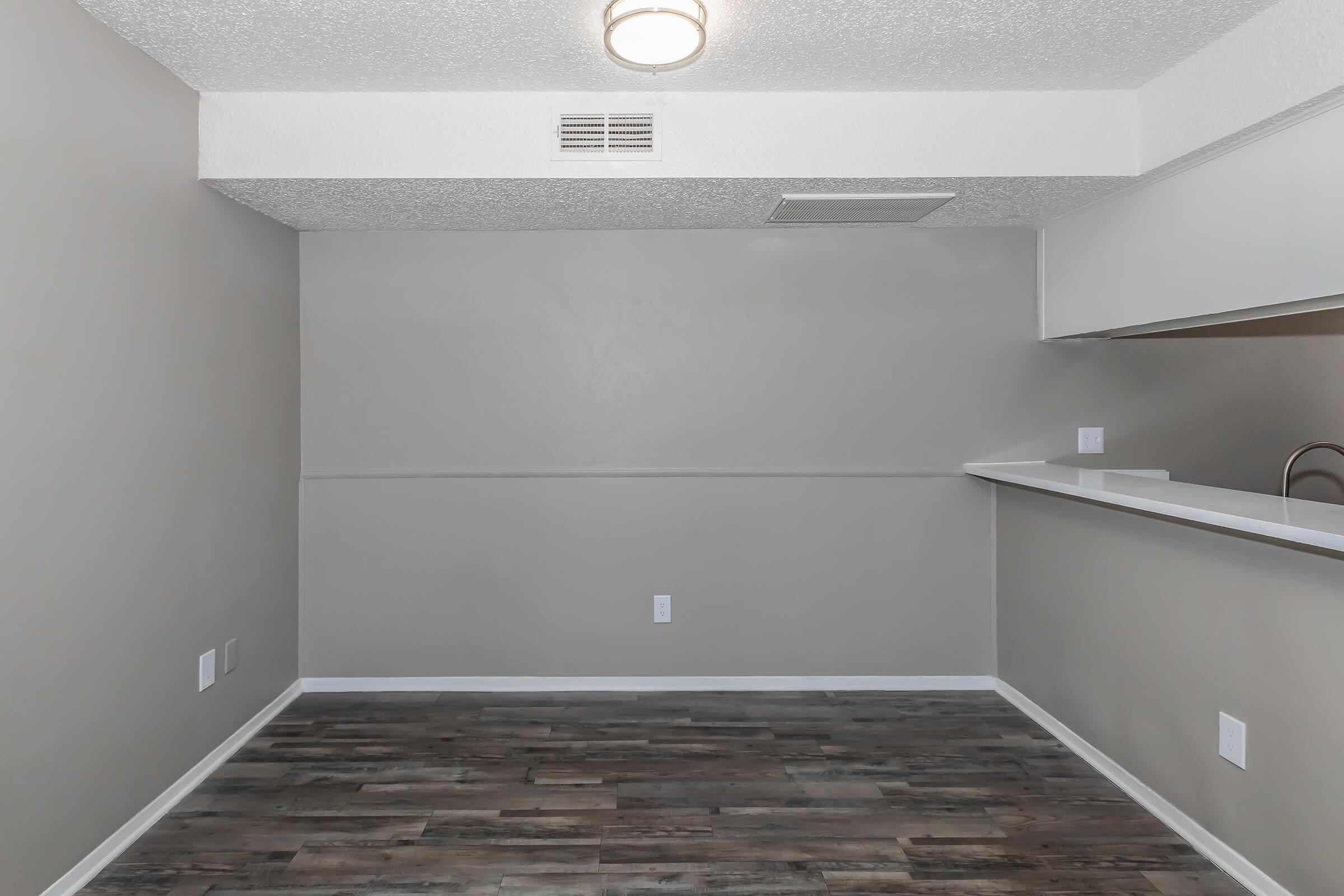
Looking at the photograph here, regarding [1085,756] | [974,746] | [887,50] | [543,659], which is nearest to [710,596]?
[543,659]

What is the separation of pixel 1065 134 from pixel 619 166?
1507 mm

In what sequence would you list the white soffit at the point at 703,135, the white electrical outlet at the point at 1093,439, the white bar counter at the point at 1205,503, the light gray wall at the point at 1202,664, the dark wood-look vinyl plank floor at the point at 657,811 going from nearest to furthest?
the white bar counter at the point at 1205,503, the light gray wall at the point at 1202,664, the dark wood-look vinyl plank floor at the point at 657,811, the white soffit at the point at 703,135, the white electrical outlet at the point at 1093,439

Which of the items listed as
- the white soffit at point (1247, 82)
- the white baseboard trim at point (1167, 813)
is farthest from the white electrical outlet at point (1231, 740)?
the white soffit at point (1247, 82)

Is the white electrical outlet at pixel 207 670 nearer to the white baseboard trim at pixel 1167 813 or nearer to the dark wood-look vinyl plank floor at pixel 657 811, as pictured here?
the dark wood-look vinyl plank floor at pixel 657 811

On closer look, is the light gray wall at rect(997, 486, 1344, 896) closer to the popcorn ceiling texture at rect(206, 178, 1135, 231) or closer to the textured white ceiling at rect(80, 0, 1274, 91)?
the popcorn ceiling texture at rect(206, 178, 1135, 231)

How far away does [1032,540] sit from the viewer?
10.5 feet

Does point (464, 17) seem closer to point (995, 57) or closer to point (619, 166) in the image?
point (619, 166)

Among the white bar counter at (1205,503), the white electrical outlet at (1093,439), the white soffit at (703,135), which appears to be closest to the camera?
the white bar counter at (1205,503)

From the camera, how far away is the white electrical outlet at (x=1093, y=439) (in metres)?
3.44

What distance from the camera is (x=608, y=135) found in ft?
8.54

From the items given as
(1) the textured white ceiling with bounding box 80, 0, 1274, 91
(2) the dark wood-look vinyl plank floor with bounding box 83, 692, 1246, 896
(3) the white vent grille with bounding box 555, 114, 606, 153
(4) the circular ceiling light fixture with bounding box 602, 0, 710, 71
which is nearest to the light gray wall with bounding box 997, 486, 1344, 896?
(2) the dark wood-look vinyl plank floor with bounding box 83, 692, 1246, 896

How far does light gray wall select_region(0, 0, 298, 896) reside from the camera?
1822 millimetres

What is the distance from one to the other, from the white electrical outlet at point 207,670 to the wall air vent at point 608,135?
2.06 m

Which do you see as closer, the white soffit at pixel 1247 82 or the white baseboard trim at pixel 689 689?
the white soffit at pixel 1247 82
